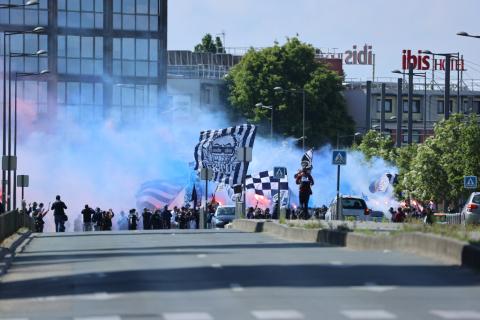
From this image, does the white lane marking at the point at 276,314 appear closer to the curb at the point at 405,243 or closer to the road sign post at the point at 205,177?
the curb at the point at 405,243

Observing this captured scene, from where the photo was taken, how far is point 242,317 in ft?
52.9

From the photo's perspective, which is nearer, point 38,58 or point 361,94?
point 38,58

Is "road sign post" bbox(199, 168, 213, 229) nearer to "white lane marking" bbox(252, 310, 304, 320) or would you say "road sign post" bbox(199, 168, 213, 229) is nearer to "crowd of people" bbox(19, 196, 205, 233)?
"crowd of people" bbox(19, 196, 205, 233)

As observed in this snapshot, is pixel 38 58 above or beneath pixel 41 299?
above

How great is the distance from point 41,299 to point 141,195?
58.8 meters

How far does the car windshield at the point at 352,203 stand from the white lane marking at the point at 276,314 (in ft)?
159

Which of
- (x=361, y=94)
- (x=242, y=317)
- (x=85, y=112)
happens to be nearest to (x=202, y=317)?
(x=242, y=317)

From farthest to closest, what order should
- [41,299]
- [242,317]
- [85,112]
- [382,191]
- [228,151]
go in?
[85,112] → [382,191] → [228,151] → [41,299] → [242,317]

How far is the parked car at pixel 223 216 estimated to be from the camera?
234 feet

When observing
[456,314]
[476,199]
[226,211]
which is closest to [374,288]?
[456,314]

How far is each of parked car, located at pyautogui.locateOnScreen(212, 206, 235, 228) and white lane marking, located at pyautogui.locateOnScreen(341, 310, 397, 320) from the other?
5465 cm

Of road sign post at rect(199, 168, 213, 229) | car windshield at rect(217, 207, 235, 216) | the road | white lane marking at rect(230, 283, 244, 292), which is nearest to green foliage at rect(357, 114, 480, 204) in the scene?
car windshield at rect(217, 207, 235, 216)

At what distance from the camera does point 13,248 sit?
120 ft

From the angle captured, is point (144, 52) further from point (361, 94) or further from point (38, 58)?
point (361, 94)
